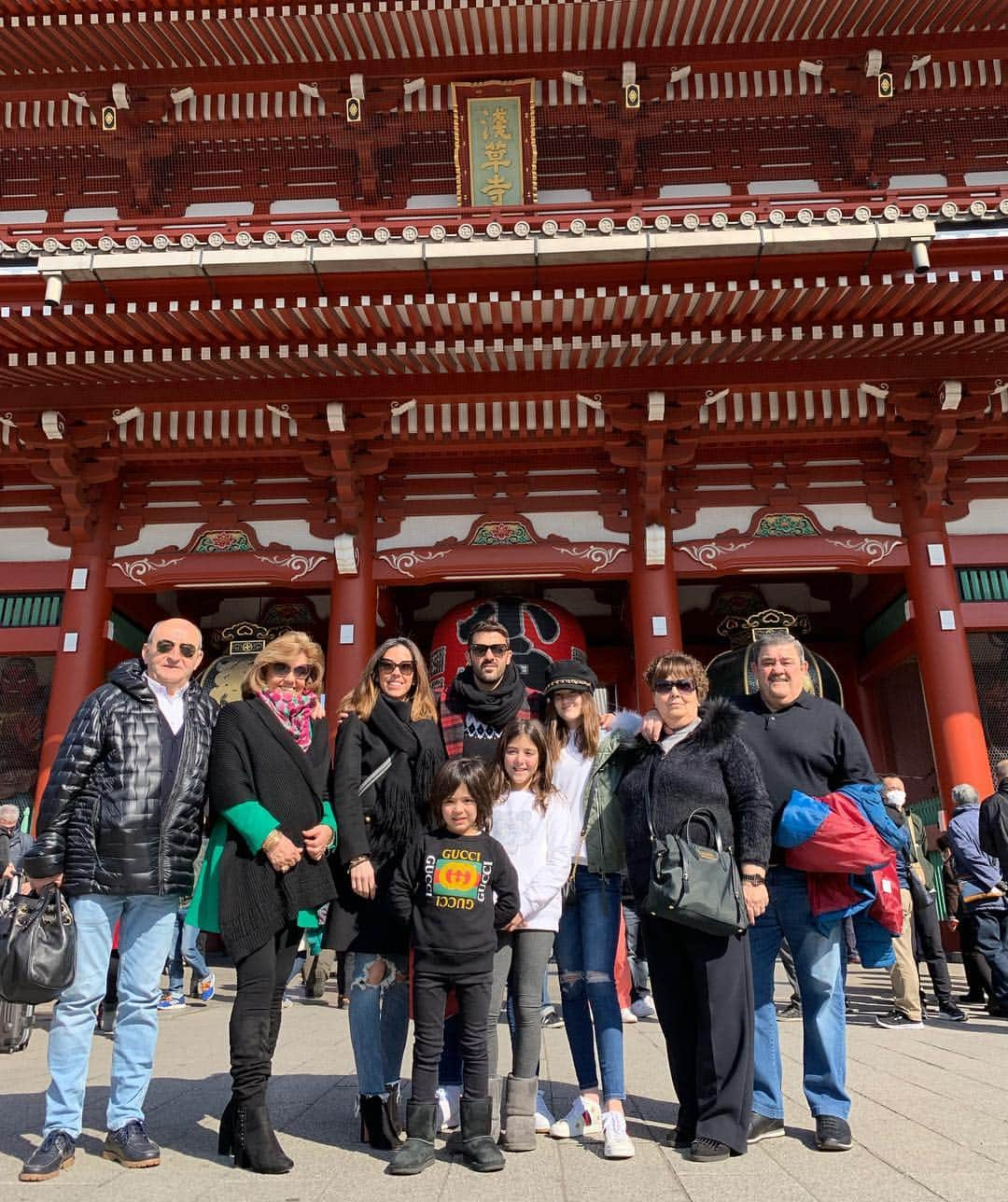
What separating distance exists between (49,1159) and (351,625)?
6.83 m

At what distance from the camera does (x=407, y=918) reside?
3389mm

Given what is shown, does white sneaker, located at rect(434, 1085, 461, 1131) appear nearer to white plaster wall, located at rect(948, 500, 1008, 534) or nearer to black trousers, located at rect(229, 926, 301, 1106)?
black trousers, located at rect(229, 926, 301, 1106)

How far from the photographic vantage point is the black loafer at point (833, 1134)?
325 cm

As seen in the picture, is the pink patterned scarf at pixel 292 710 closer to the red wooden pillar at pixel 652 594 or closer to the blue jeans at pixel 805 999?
the blue jeans at pixel 805 999

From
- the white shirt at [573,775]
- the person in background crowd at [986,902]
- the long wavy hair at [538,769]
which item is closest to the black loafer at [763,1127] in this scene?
the white shirt at [573,775]

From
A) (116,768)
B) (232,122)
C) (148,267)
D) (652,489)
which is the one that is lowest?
(116,768)

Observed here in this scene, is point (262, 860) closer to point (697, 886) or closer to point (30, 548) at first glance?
point (697, 886)

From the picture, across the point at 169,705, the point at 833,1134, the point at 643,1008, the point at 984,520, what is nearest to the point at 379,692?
the point at 169,705

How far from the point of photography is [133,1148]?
312 cm

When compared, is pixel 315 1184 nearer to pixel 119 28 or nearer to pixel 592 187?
pixel 592 187

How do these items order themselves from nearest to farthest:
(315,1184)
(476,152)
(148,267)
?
(315,1184), (148,267), (476,152)

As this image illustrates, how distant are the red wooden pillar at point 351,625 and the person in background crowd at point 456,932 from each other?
5.99m

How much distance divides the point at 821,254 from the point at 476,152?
4938 mm

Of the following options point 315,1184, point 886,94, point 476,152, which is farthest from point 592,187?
point 315,1184
